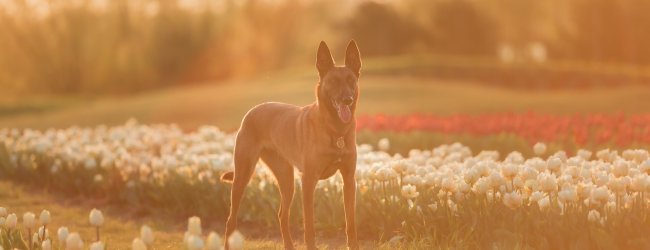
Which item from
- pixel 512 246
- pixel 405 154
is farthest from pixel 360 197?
pixel 405 154

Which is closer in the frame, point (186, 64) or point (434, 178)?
point (434, 178)

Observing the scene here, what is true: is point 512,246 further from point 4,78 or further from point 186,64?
point 4,78

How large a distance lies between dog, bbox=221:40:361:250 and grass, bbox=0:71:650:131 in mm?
17665

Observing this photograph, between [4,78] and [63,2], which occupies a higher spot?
[63,2]

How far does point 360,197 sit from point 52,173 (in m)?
6.56

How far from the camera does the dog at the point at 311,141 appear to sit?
6938 mm

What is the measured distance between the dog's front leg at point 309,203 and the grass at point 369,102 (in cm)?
1841

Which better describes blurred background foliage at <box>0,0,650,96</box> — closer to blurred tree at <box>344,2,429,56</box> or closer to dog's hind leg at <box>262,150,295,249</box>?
blurred tree at <box>344,2,429,56</box>

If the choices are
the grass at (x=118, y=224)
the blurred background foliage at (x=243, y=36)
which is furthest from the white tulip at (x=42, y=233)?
the blurred background foliage at (x=243, y=36)

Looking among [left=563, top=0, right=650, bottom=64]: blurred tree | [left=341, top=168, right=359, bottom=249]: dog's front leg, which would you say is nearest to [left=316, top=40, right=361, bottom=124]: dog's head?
[left=341, top=168, right=359, bottom=249]: dog's front leg

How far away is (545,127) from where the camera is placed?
14953 mm

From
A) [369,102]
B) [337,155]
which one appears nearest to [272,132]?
[337,155]

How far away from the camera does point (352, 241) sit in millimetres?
7453

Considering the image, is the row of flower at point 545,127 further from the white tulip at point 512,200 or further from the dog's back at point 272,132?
the dog's back at point 272,132
